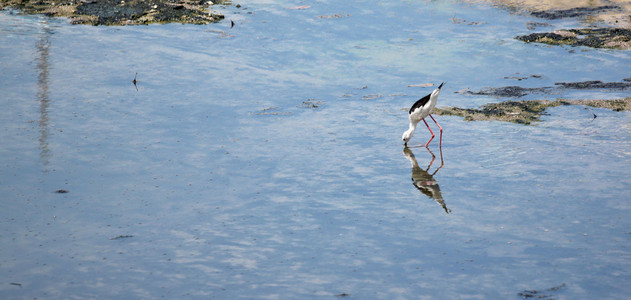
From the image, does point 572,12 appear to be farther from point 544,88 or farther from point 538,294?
point 538,294

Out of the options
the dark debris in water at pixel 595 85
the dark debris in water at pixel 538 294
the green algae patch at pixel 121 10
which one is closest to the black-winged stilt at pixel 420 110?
the dark debris in water at pixel 595 85

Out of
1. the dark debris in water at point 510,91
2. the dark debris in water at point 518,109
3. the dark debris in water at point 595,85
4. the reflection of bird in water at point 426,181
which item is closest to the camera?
the reflection of bird in water at point 426,181

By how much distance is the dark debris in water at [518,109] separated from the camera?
9328 mm

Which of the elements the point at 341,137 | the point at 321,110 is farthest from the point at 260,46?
the point at 341,137

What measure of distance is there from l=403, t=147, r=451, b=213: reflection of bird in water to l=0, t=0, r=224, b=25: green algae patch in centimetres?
806

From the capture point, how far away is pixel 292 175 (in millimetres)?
7457

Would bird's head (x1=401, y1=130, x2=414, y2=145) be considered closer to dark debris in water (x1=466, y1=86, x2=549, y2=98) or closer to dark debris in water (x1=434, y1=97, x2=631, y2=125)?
dark debris in water (x1=434, y1=97, x2=631, y2=125)

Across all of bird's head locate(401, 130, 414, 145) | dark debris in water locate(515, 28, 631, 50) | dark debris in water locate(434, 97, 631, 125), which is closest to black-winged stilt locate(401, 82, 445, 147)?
bird's head locate(401, 130, 414, 145)

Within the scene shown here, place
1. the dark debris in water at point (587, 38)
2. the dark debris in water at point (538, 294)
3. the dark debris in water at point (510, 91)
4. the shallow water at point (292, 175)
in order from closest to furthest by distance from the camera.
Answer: the dark debris in water at point (538, 294) → the shallow water at point (292, 175) → the dark debris in water at point (510, 91) → the dark debris in water at point (587, 38)

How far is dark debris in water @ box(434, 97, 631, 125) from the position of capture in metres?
9.33

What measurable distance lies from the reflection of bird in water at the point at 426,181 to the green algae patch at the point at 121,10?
26.4ft

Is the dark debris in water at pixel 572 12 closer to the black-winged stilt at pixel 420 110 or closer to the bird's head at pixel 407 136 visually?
the black-winged stilt at pixel 420 110

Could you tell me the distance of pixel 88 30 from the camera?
1364 cm

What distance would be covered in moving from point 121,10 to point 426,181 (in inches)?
405
